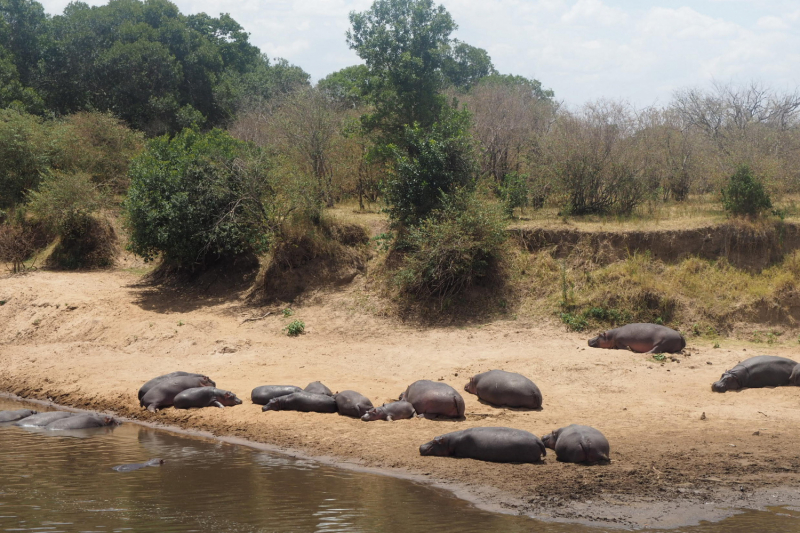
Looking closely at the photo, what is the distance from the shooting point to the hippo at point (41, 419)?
37.7 ft

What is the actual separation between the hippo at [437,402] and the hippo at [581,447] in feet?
6.54

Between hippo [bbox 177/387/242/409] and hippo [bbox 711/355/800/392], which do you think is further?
hippo [bbox 711/355/800/392]

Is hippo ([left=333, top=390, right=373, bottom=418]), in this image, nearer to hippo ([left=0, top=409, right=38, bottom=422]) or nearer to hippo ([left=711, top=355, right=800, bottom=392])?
hippo ([left=0, top=409, right=38, bottom=422])

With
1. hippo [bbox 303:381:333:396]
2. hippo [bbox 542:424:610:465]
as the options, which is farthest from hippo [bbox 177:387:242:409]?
hippo [bbox 542:424:610:465]

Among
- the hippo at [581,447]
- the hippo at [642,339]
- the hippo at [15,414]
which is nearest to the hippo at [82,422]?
the hippo at [15,414]

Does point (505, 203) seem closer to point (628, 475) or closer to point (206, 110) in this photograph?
point (628, 475)

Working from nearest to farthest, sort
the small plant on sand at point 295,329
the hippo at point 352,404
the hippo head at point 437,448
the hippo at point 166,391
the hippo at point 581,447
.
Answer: the hippo at point 581,447, the hippo head at point 437,448, the hippo at point 352,404, the hippo at point 166,391, the small plant on sand at point 295,329

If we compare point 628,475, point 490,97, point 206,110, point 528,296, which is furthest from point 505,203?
point 206,110

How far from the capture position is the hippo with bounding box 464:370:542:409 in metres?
11.4

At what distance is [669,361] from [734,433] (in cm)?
417

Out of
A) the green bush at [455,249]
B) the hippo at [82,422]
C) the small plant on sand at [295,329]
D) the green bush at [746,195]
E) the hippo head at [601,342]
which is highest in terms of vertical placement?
the green bush at [746,195]

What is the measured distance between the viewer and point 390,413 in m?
10.8

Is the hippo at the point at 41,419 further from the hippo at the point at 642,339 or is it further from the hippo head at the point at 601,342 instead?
the hippo at the point at 642,339

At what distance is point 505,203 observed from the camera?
18.8 meters
